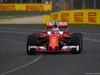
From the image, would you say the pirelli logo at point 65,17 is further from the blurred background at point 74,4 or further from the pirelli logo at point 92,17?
the pirelli logo at point 92,17

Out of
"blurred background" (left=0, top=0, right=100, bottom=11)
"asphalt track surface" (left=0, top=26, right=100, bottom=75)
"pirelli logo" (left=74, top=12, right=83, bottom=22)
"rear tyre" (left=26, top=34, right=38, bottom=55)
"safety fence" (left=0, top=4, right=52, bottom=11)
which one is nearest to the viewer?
"asphalt track surface" (left=0, top=26, right=100, bottom=75)

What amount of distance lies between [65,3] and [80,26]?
683cm

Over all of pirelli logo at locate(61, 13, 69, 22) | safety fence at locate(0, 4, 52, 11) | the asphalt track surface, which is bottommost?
the asphalt track surface

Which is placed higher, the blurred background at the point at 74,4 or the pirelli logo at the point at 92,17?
the blurred background at the point at 74,4

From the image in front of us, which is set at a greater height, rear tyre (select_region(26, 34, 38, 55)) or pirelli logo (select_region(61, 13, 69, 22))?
pirelli logo (select_region(61, 13, 69, 22))

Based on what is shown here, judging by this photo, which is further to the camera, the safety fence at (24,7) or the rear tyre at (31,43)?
the safety fence at (24,7)

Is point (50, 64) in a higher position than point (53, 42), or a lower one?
lower

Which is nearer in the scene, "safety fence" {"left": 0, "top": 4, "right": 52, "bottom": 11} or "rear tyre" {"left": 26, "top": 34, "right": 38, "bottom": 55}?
"rear tyre" {"left": 26, "top": 34, "right": 38, "bottom": 55}

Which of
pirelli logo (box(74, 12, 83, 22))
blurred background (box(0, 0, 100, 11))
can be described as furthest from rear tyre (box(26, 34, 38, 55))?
blurred background (box(0, 0, 100, 11))

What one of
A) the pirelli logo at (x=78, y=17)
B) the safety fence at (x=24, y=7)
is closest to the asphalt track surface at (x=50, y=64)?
the pirelli logo at (x=78, y=17)

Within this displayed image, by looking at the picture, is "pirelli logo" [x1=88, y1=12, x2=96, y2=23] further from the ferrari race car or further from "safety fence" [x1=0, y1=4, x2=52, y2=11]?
"safety fence" [x1=0, y1=4, x2=52, y2=11]

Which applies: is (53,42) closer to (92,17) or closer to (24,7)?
(92,17)

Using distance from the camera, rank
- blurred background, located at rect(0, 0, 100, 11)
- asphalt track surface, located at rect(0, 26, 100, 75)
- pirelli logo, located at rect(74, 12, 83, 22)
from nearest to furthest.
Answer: asphalt track surface, located at rect(0, 26, 100, 75)
pirelli logo, located at rect(74, 12, 83, 22)
blurred background, located at rect(0, 0, 100, 11)

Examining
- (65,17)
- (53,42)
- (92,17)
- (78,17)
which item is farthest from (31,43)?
(65,17)
